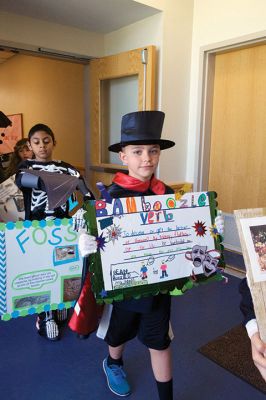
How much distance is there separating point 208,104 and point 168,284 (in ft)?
7.98

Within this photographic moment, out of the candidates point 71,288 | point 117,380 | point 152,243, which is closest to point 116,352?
point 117,380

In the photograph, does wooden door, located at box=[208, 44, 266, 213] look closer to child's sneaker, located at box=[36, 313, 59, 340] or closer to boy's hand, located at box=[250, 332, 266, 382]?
child's sneaker, located at box=[36, 313, 59, 340]

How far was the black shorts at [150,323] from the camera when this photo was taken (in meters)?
1.37

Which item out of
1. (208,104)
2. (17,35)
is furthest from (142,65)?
(17,35)

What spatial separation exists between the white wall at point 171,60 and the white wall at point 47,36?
0.35 metres

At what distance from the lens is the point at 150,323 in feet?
4.52

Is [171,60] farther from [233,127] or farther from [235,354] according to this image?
[235,354]

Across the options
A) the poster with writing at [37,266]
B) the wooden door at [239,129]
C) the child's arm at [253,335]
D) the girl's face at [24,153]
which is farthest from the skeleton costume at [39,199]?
the wooden door at [239,129]

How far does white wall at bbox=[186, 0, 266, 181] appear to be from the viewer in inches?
105

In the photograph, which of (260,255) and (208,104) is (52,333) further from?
(208,104)

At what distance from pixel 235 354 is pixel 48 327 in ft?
3.75

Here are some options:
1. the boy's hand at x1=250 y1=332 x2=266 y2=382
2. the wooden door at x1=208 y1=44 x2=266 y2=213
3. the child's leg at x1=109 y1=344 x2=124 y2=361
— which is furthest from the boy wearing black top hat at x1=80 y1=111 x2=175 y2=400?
the wooden door at x1=208 y1=44 x2=266 y2=213

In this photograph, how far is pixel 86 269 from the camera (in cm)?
137

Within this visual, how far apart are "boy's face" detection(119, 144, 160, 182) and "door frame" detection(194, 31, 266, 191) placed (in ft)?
6.60
